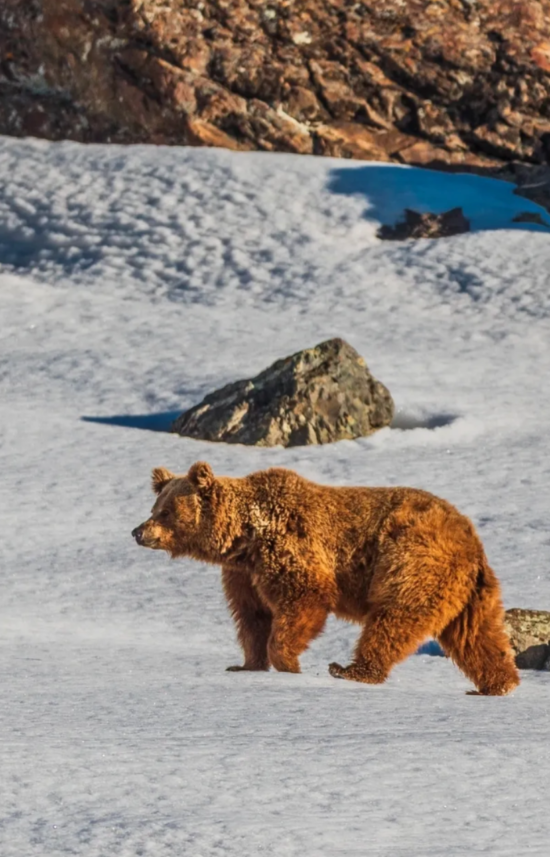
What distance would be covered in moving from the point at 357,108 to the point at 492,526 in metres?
12.4

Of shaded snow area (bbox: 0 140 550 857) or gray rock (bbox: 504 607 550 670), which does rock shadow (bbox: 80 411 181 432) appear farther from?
gray rock (bbox: 504 607 550 670)

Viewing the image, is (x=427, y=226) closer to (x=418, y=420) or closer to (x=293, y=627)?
(x=418, y=420)

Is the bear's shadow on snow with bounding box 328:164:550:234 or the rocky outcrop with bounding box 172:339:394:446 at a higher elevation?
the bear's shadow on snow with bounding box 328:164:550:234

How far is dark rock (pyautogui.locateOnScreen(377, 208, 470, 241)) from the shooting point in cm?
1858

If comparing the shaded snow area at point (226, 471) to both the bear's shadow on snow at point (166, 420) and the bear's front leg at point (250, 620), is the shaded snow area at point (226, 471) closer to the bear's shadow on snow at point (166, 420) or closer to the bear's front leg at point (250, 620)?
the bear's shadow on snow at point (166, 420)

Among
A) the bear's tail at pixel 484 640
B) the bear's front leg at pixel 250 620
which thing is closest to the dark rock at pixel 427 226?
the bear's front leg at pixel 250 620

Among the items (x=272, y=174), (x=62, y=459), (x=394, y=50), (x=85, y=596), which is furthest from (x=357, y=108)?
(x=85, y=596)

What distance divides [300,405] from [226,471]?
61.2 inches

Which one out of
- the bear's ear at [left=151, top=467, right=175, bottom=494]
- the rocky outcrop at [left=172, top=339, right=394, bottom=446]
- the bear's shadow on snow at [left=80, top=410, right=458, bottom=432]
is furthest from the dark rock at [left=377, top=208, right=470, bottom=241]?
the bear's ear at [left=151, top=467, right=175, bottom=494]

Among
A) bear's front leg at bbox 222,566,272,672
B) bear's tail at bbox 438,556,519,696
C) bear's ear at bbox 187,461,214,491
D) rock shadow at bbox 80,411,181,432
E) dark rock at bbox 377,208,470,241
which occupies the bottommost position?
rock shadow at bbox 80,411,181,432

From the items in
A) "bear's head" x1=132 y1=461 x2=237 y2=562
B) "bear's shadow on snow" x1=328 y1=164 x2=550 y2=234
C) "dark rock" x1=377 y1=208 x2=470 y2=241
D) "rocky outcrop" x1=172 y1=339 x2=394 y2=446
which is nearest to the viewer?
"bear's head" x1=132 y1=461 x2=237 y2=562

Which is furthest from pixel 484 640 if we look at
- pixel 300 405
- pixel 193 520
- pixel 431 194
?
Result: pixel 431 194

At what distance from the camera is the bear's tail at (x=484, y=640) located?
6.03m

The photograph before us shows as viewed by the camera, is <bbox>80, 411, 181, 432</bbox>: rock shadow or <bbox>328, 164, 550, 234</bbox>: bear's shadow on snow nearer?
<bbox>80, 411, 181, 432</bbox>: rock shadow
